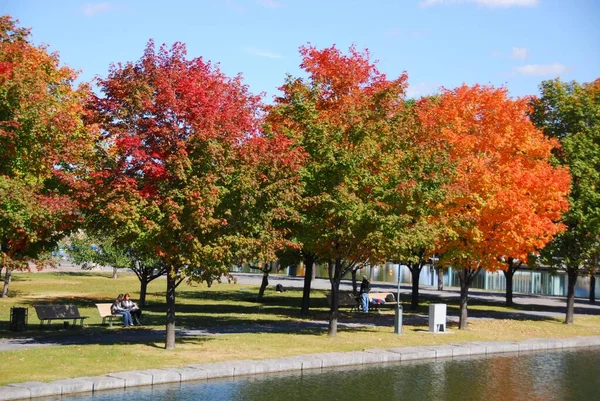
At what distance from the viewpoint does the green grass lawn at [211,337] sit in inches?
783

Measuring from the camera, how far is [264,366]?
20.2m

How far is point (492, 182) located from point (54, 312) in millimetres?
17942

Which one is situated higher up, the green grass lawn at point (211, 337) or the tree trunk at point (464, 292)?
the tree trunk at point (464, 292)

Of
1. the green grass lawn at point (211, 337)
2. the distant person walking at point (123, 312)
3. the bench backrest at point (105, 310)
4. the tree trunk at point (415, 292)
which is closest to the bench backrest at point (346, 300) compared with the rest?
the green grass lawn at point (211, 337)

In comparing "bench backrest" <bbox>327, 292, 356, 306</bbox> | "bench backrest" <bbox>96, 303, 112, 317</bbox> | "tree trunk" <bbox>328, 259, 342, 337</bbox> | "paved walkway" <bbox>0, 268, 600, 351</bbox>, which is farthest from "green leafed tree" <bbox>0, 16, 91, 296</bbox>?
"bench backrest" <bbox>327, 292, 356, 306</bbox>

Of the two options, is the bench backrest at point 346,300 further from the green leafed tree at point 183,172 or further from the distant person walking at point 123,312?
the green leafed tree at point 183,172

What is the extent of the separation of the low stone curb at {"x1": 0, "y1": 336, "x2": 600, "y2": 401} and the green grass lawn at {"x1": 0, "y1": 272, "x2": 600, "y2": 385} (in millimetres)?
860

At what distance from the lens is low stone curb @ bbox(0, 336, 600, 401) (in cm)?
1648

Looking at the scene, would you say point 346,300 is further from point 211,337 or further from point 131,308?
point 211,337

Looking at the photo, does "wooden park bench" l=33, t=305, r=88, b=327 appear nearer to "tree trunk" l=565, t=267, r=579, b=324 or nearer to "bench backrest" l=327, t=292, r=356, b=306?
"bench backrest" l=327, t=292, r=356, b=306

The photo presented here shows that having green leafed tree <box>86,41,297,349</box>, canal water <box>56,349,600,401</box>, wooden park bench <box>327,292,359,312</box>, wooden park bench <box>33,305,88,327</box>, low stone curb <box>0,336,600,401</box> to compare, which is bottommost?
canal water <box>56,349,600,401</box>

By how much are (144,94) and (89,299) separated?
892 inches

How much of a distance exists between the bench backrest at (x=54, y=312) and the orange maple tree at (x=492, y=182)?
14.8 meters

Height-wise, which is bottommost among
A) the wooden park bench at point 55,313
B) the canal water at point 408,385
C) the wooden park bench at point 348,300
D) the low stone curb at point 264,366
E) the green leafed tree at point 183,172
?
the canal water at point 408,385
